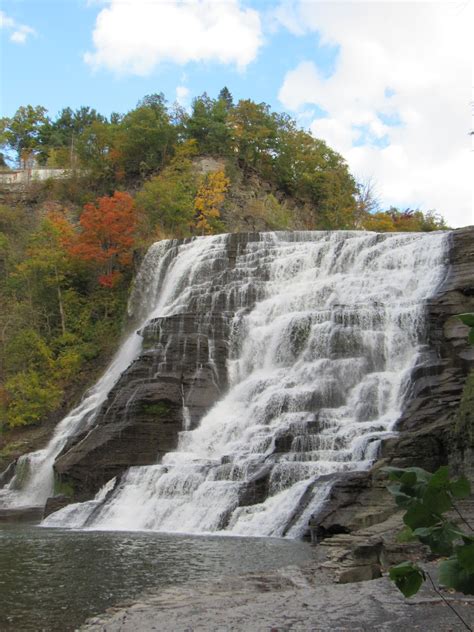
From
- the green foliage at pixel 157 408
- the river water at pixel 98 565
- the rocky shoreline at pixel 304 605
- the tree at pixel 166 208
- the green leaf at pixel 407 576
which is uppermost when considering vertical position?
the tree at pixel 166 208

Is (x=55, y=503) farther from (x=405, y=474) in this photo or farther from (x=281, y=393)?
(x=405, y=474)

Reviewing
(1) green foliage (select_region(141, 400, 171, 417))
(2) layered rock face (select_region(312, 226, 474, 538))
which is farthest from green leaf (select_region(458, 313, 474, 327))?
(1) green foliage (select_region(141, 400, 171, 417))

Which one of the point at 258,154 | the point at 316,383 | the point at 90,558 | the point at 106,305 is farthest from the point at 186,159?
the point at 90,558

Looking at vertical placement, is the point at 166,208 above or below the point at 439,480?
above

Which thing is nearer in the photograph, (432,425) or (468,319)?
(468,319)

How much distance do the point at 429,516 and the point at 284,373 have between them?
21.5 metres

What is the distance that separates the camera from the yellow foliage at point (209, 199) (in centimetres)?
4307

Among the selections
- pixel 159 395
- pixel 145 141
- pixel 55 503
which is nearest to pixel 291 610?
pixel 55 503

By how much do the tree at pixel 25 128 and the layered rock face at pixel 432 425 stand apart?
56.0 meters

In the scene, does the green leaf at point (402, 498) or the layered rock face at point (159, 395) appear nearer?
the green leaf at point (402, 498)

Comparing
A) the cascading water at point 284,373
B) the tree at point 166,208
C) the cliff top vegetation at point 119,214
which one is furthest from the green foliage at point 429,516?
the tree at point 166,208

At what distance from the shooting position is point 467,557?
2.23m

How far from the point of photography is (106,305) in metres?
36.7

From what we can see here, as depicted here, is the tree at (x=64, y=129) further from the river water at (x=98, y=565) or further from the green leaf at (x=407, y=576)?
the green leaf at (x=407, y=576)
